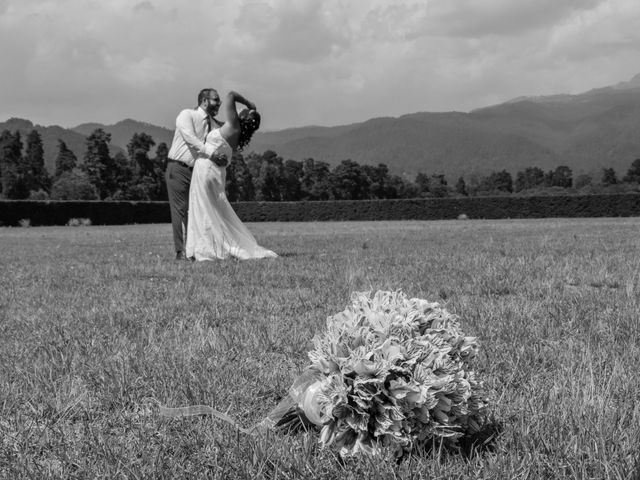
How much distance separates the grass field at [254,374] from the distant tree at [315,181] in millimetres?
93339

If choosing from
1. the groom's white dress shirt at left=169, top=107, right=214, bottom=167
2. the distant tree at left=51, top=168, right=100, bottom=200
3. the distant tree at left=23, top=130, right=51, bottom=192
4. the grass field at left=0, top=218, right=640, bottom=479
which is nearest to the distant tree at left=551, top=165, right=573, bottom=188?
the distant tree at left=51, top=168, right=100, bottom=200

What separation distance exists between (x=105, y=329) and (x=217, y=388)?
5.20 feet

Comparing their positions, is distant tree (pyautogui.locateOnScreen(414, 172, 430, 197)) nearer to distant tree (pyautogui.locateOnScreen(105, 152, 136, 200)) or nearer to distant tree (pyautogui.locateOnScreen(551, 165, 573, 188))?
distant tree (pyautogui.locateOnScreen(551, 165, 573, 188))

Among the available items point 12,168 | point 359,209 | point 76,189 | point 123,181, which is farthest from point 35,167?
point 359,209

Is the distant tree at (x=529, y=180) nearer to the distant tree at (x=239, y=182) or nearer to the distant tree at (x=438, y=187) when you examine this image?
the distant tree at (x=438, y=187)

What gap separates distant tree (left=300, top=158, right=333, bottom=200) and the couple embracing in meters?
89.1

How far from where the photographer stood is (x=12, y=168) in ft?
249

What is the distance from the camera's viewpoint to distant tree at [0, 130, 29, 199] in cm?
7319

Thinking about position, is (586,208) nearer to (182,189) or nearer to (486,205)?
(486,205)

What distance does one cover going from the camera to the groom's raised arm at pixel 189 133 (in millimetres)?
8703

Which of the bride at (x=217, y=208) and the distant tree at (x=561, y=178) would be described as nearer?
the bride at (x=217, y=208)

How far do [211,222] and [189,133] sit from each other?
1.34m

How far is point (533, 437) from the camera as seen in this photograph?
1.88 meters

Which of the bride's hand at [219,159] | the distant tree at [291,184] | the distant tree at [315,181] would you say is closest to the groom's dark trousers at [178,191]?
the bride's hand at [219,159]
